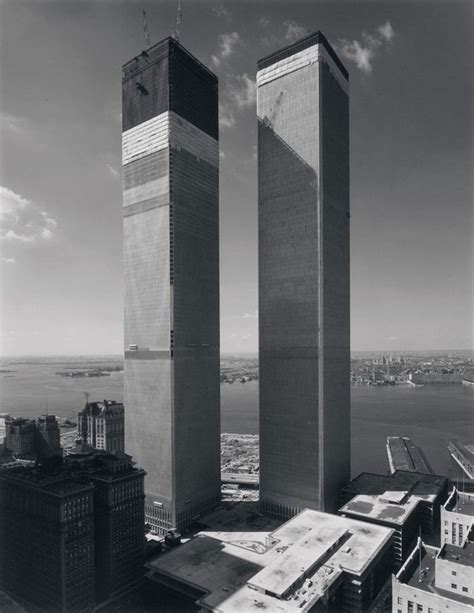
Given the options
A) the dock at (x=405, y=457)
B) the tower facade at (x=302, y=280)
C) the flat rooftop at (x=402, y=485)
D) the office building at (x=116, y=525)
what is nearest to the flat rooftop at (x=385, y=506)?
the flat rooftop at (x=402, y=485)

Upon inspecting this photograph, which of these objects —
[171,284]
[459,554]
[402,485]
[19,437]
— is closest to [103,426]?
[19,437]

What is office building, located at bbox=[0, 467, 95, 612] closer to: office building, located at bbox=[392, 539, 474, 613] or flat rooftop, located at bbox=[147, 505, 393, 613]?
flat rooftop, located at bbox=[147, 505, 393, 613]

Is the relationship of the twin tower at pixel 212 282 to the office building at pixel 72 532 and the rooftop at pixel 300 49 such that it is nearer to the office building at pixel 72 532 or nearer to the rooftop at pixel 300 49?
the rooftop at pixel 300 49

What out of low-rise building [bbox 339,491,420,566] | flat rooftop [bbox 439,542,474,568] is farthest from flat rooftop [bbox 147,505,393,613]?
flat rooftop [bbox 439,542,474,568]

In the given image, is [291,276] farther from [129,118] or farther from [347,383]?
[129,118]

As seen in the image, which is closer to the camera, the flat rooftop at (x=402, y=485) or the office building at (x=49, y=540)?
the office building at (x=49, y=540)
